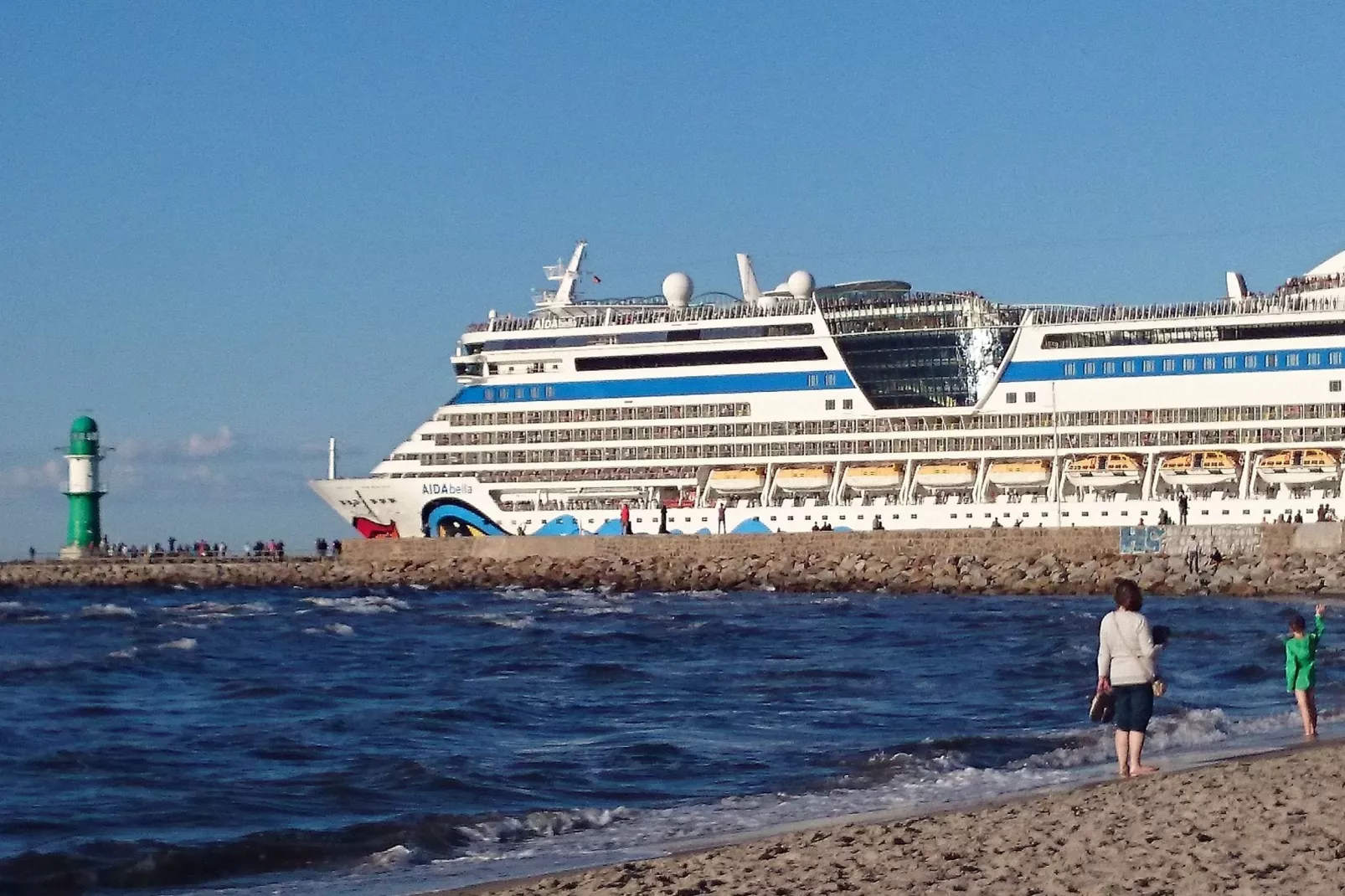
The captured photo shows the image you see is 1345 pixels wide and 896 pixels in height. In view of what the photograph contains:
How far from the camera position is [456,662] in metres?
30.5

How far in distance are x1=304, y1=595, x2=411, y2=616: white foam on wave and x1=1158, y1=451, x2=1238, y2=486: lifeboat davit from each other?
1023 inches

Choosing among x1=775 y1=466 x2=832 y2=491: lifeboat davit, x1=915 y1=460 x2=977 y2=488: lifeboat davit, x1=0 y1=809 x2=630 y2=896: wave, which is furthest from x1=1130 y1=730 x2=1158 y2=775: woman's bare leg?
x1=775 y1=466 x2=832 y2=491: lifeboat davit

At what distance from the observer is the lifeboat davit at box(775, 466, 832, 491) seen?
65812mm

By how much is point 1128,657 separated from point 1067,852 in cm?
322

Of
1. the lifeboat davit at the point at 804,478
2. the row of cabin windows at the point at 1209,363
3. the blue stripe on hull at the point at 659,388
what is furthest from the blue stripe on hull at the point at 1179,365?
the lifeboat davit at the point at 804,478

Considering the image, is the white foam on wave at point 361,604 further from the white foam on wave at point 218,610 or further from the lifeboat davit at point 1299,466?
the lifeboat davit at point 1299,466

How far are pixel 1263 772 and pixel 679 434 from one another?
53930mm

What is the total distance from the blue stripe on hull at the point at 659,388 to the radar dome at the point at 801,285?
404cm

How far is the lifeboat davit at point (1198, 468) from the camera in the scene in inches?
2399

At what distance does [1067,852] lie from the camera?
420 inches

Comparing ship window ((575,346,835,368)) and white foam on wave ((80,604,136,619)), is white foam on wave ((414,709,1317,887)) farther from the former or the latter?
ship window ((575,346,835,368))

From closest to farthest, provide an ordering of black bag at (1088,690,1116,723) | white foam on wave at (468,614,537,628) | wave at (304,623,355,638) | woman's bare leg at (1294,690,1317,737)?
1. black bag at (1088,690,1116,723)
2. woman's bare leg at (1294,690,1317,737)
3. wave at (304,623,355,638)
4. white foam on wave at (468,614,537,628)

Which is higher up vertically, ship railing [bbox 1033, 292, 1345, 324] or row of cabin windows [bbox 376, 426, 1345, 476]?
ship railing [bbox 1033, 292, 1345, 324]

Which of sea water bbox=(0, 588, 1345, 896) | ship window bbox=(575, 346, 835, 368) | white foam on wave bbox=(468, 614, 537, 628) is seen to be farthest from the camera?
ship window bbox=(575, 346, 835, 368)
